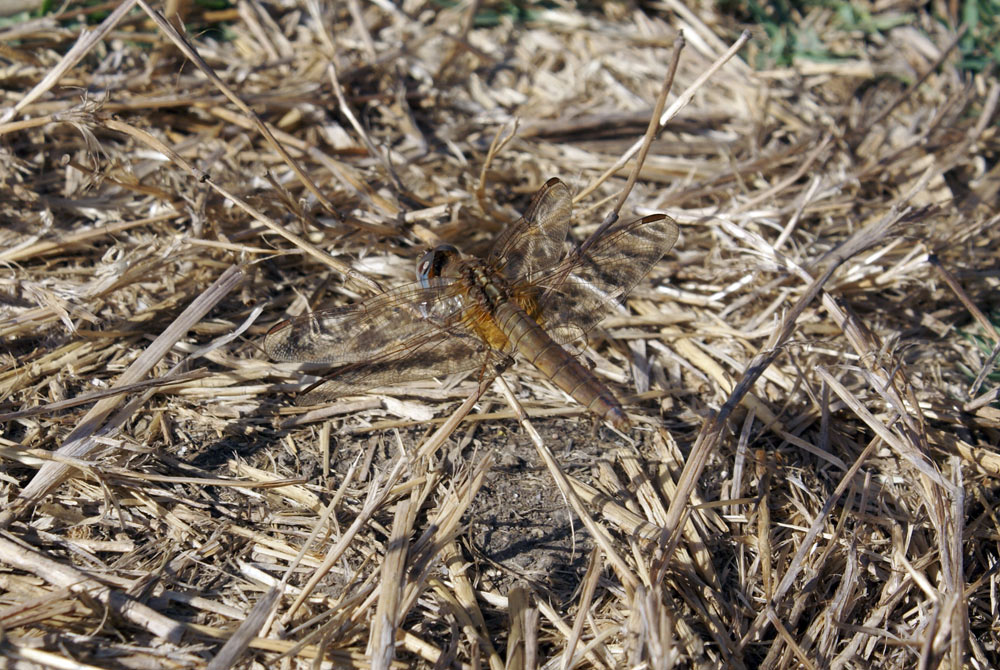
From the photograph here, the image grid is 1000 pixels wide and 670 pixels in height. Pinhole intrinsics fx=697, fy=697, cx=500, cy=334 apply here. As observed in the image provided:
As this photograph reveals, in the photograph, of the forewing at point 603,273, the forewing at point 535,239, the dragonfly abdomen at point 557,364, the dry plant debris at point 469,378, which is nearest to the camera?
the dry plant debris at point 469,378

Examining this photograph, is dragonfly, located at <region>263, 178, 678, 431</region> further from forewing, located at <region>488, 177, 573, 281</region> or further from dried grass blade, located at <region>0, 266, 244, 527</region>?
dried grass blade, located at <region>0, 266, 244, 527</region>

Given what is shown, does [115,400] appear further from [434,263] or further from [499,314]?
[499,314]

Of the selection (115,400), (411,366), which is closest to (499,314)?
(411,366)

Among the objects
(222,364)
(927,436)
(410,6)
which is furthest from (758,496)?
(410,6)

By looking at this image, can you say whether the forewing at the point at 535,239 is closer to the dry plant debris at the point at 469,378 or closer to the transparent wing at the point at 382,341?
the dry plant debris at the point at 469,378

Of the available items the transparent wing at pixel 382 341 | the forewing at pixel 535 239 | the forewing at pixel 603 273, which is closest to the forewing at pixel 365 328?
the transparent wing at pixel 382 341

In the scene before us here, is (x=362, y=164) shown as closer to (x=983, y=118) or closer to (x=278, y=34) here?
(x=278, y=34)

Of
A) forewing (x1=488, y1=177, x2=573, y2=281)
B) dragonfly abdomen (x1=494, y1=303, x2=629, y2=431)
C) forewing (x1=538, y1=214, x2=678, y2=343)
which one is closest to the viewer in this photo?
dragonfly abdomen (x1=494, y1=303, x2=629, y2=431)

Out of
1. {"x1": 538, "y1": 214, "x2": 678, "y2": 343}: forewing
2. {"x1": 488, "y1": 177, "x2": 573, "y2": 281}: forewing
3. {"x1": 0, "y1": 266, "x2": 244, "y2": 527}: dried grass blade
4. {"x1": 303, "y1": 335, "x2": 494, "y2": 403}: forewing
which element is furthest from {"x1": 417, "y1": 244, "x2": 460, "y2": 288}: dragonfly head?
{"x1": 0, "y1": 266, "x2": 244, "y2": 527}: dried grass blade
